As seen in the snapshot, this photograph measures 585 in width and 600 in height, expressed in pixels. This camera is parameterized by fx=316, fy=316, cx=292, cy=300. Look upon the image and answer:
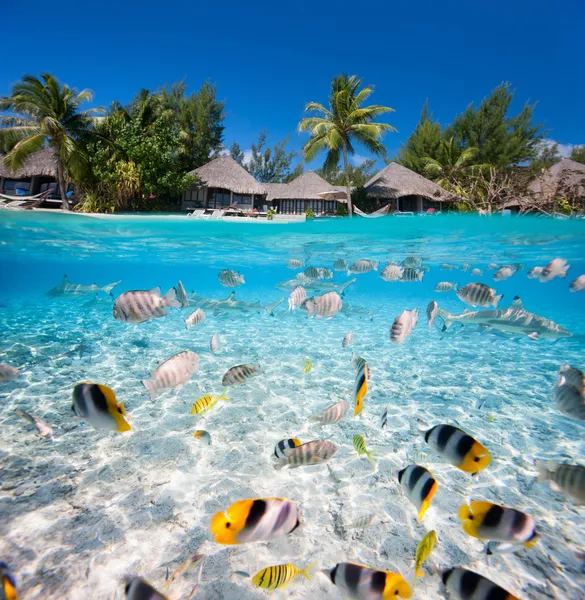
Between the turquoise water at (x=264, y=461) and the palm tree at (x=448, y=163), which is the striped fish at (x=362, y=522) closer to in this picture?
the turquoise water at (x=264, y=461)

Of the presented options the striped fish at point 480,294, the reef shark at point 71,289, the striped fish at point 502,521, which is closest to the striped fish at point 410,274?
the striped fish at point 480,294

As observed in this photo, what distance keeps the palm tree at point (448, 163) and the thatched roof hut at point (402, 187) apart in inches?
58.7

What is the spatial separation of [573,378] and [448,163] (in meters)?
39.6

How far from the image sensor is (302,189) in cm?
3409

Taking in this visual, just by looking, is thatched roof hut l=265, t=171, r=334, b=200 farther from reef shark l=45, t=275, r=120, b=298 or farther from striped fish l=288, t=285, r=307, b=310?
striped fish l=288, t=285, r=307, b=310

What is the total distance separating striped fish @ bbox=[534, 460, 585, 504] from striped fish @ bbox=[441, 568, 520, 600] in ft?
3.42

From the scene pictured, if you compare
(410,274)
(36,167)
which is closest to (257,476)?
(410,274)

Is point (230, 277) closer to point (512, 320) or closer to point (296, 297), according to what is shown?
point (296, 297)

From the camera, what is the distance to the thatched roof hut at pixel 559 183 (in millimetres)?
19094

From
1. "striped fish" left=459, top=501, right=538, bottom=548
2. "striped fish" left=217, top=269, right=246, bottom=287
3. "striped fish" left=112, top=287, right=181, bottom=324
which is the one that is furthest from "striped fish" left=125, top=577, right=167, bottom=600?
"striped fish" left=217, top=269, right=246, bottom=287

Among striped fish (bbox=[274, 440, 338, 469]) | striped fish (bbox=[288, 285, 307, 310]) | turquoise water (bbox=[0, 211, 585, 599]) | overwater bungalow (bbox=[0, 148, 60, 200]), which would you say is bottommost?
turquoise water (bbox=[0, 211, 585, 599])

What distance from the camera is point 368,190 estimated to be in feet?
101

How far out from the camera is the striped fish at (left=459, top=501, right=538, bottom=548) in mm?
1785

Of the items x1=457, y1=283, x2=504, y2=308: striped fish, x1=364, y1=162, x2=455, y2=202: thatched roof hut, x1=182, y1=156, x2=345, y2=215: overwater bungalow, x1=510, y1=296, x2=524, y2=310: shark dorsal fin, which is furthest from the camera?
x1=182, y1=156, x2=345, y2=215: overwater bungalow
